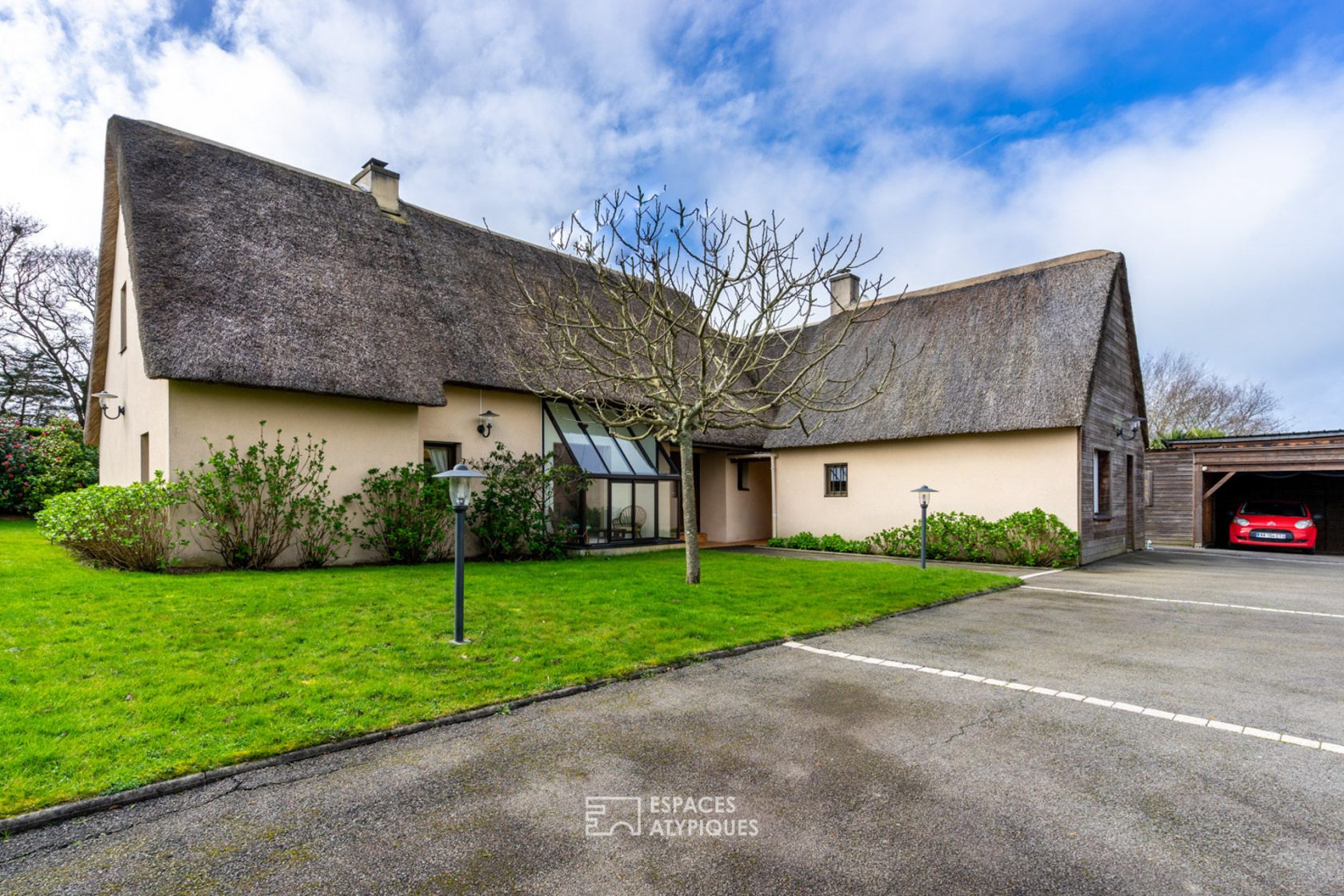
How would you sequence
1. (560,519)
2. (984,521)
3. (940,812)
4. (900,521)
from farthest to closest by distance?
(900,521)
(984,521)
(560,519)
(940,812)

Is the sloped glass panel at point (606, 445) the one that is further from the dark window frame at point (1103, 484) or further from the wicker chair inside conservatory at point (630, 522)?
the dark window frame at point (1103, 484)

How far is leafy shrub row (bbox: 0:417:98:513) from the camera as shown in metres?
17.6

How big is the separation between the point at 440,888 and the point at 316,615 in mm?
4826

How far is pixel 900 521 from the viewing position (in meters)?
14.9

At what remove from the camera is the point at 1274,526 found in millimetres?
16234

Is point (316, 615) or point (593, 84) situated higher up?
point (593, 84)

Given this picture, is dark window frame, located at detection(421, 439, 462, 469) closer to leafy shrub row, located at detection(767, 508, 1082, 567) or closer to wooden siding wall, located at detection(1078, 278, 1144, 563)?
leafy shrub row, located at detection(767, 508, 1082, 567)

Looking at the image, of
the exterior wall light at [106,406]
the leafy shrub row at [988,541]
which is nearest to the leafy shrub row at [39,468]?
the exterior wall light at [106,406]

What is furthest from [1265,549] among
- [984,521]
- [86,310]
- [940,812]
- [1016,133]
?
[86,310]

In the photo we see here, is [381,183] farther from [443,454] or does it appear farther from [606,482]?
[606,482]

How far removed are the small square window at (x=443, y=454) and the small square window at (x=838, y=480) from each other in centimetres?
951

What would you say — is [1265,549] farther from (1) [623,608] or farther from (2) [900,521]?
(1) [623,608]

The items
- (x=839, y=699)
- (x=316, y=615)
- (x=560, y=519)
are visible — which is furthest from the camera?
(x=560, y=519)

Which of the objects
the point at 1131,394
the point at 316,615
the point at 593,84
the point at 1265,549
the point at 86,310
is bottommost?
the point at 1265,549
